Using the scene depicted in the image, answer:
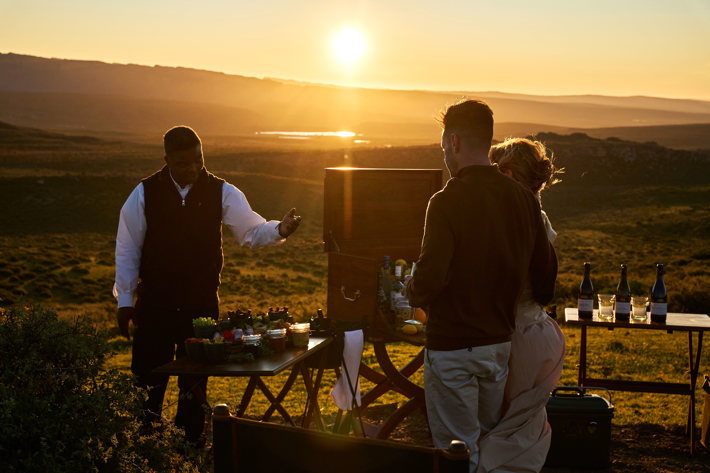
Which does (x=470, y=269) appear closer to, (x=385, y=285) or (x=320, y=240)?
(x=385, y=285)

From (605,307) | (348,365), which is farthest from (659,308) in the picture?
(348,365)

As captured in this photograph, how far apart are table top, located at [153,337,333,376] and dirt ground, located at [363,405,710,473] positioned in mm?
2236

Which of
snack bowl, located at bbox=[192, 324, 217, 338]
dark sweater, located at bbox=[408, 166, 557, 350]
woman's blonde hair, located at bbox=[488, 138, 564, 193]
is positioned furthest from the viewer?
snack bowl, located at bbox=[192, 324, 217, 338]

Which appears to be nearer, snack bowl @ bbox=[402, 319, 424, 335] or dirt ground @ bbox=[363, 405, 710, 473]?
snack bowl @ bbox=[402, 319, 424, 335]

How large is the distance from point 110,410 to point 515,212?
193 cm

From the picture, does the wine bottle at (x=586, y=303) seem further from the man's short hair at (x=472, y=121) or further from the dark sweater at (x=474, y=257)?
the man's short hair at (x=472, y=121)

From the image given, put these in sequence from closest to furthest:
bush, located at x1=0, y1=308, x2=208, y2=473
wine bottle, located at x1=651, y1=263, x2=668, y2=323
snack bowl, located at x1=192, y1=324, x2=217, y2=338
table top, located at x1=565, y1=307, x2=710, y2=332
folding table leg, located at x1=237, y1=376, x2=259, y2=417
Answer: bush, located at x1=0, y1=308, x2=208, y2=473 < snack bowl, located at x1=192, y1=324, x2=217, y2=338 < folding table leg, located at x1=237, y1=376, x2=259, y2=417 < table top, located at x1=565, y1=307, x2=710, y2=332 < wine bottle, located at x1=651, y1=263, x2=668, y2=323

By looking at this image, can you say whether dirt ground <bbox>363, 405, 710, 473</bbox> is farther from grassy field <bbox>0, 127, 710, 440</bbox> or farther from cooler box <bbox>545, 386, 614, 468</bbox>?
grassy field <bbox>0, 127, 710, 440</bbox>

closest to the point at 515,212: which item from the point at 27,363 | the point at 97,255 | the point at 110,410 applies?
the point at 110,410

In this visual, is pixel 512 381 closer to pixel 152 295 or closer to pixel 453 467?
pixel 453 467

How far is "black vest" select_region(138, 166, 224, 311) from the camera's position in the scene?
4020 millimetres

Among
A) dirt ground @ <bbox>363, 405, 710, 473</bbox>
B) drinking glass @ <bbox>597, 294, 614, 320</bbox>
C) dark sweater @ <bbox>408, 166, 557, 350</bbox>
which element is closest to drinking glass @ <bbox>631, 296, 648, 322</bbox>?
drinking glass @ <bbox>597, 294, 614, 320</bbox>

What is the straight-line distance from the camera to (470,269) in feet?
9.32

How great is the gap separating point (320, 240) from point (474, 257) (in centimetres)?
4092
